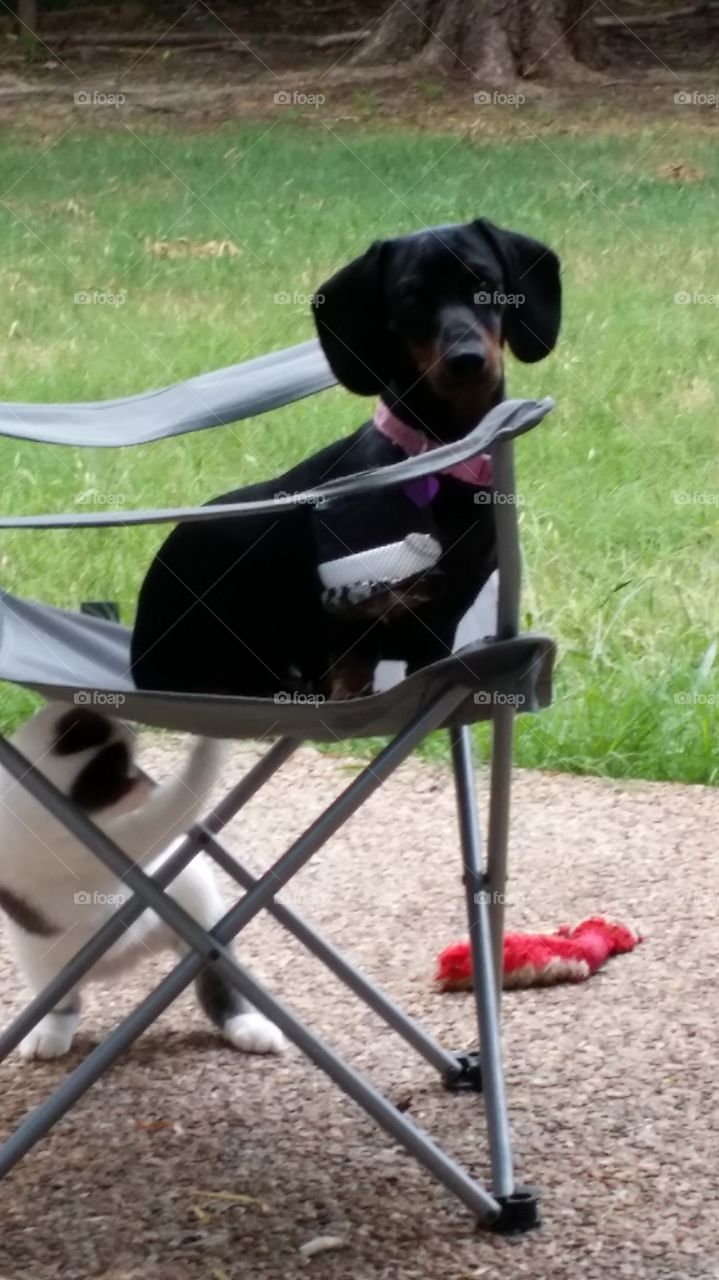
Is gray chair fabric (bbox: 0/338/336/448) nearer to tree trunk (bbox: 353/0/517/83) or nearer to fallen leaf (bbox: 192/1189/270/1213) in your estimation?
fallen leaf (bbox: 192/1189/270/1213)

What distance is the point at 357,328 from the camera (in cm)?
225

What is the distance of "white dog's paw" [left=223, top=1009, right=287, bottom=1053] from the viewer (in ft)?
7.38

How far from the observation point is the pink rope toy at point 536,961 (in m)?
2.38

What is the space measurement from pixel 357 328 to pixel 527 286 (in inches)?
8.1

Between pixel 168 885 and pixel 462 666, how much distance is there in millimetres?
597

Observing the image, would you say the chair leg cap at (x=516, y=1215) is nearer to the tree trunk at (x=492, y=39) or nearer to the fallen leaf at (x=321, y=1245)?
the fallen leaf at (x=321, y=1245)

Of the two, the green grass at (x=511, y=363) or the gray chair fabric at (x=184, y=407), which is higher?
the gray chair fabric at (x=184, y=407)

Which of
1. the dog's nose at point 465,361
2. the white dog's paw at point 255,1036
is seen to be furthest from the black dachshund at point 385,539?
the white dog's paw at point 255,1036

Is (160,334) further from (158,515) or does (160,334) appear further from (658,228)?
(158,515)

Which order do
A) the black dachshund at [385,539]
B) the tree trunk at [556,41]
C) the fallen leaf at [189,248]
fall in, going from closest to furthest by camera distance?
the black dachshund at [385,539] < the fallen leaf at [189,248] < the tree trunk at [556,41]

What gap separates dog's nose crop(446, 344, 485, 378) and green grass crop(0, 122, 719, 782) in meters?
1.22

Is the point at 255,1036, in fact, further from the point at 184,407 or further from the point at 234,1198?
the point at 184,407

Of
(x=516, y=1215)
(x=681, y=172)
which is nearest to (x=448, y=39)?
(x=681, y=172)

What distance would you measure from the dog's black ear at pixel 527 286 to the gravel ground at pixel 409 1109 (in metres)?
0.81
